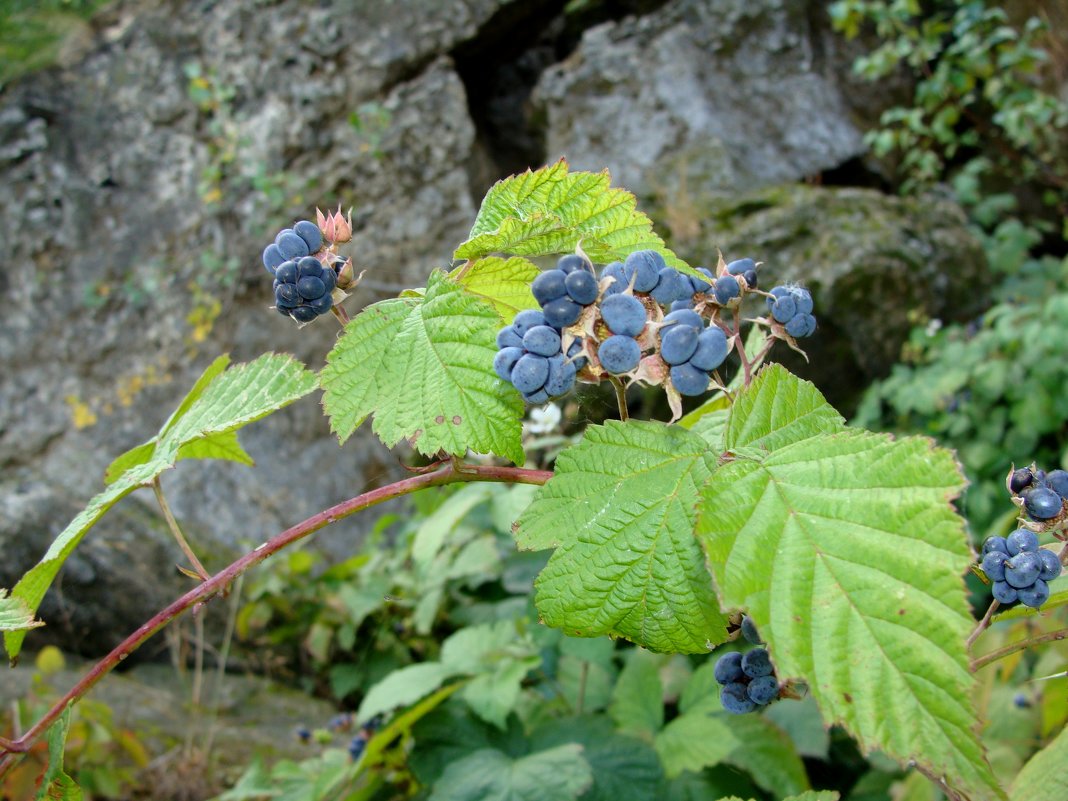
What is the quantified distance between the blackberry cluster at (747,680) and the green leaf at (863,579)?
0.17 meters

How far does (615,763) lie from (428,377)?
1134mm

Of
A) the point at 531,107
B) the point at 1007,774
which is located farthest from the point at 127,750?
the point at 531,107

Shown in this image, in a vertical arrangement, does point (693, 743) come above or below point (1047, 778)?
below

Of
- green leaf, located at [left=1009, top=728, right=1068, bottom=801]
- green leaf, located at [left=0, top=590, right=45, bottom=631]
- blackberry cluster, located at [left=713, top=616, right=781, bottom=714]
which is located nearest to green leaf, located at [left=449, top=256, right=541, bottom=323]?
blackberry cluster, located at [left=713, top=616, right=781, bottom=714]

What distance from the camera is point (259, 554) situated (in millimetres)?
630

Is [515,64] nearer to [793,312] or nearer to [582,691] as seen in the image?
[582,691]

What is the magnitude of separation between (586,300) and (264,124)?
417cm

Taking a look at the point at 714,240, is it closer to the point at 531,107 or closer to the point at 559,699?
the point at 531,107

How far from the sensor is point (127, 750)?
2.37 meters

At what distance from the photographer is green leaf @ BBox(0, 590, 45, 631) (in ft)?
2.20

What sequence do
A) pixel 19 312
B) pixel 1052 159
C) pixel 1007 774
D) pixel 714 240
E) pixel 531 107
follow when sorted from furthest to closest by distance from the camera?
pixel 1052 159 < pixel 531 107 < pixel 19 312 < pixel 714 240 < pixel 1007 774

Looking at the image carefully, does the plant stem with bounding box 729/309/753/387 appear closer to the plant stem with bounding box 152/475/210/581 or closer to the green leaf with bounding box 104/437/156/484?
the plant stem with bounding box 152/475/210/581

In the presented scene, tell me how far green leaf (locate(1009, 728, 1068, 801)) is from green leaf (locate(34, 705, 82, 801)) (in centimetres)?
94

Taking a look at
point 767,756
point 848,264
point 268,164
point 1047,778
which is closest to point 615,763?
point 767,756
